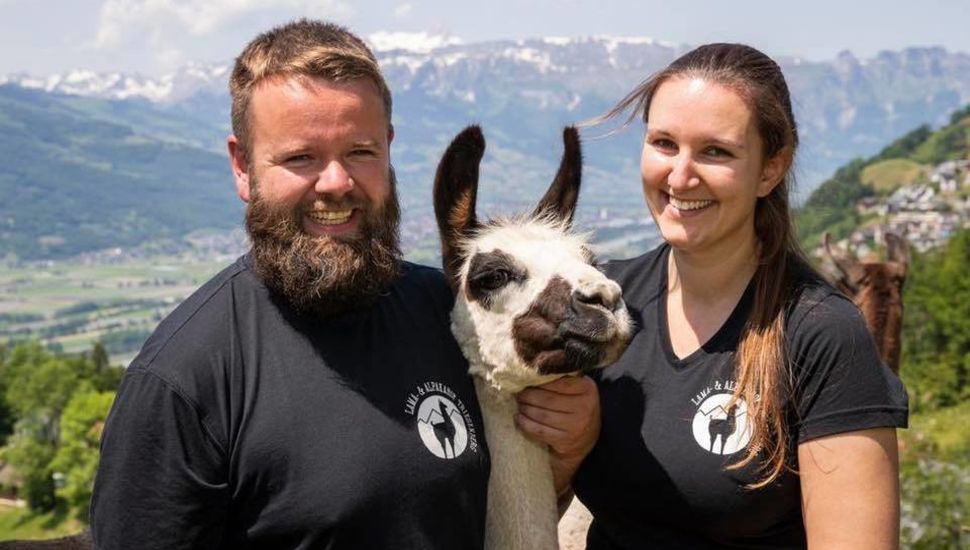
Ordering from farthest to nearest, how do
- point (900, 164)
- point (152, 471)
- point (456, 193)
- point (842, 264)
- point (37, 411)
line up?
1. point (900, 164)
2. point (37, 411)
3. point (842, 264)
4. point (456, 193)
5. point (152, 471)

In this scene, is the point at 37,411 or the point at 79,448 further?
the point at 37,411

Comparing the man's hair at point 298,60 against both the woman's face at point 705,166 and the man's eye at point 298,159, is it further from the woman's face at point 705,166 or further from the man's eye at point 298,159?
the woman's face at point 705,166

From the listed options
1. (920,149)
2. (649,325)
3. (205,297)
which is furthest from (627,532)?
(920,149)

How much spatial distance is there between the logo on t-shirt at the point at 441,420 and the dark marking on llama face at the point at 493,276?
42 centimetres

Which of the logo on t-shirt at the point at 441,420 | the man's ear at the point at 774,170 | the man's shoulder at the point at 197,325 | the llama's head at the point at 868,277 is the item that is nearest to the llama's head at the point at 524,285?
the logo on t-shirt at the point at 441,420

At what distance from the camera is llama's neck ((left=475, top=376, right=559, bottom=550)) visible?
10.8ft

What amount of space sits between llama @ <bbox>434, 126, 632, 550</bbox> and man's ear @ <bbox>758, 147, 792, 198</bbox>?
649 millimetres

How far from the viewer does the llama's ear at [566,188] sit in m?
3.61

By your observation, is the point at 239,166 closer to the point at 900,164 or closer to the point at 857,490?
the point at 857,490

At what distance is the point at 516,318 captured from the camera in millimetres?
3209

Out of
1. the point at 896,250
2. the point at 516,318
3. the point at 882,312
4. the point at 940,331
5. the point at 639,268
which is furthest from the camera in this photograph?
the point at 940,331

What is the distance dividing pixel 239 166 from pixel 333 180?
1.21ft

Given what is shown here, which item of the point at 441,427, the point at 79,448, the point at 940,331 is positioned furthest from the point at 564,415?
the point at 79,448

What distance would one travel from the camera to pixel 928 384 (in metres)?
37.8
